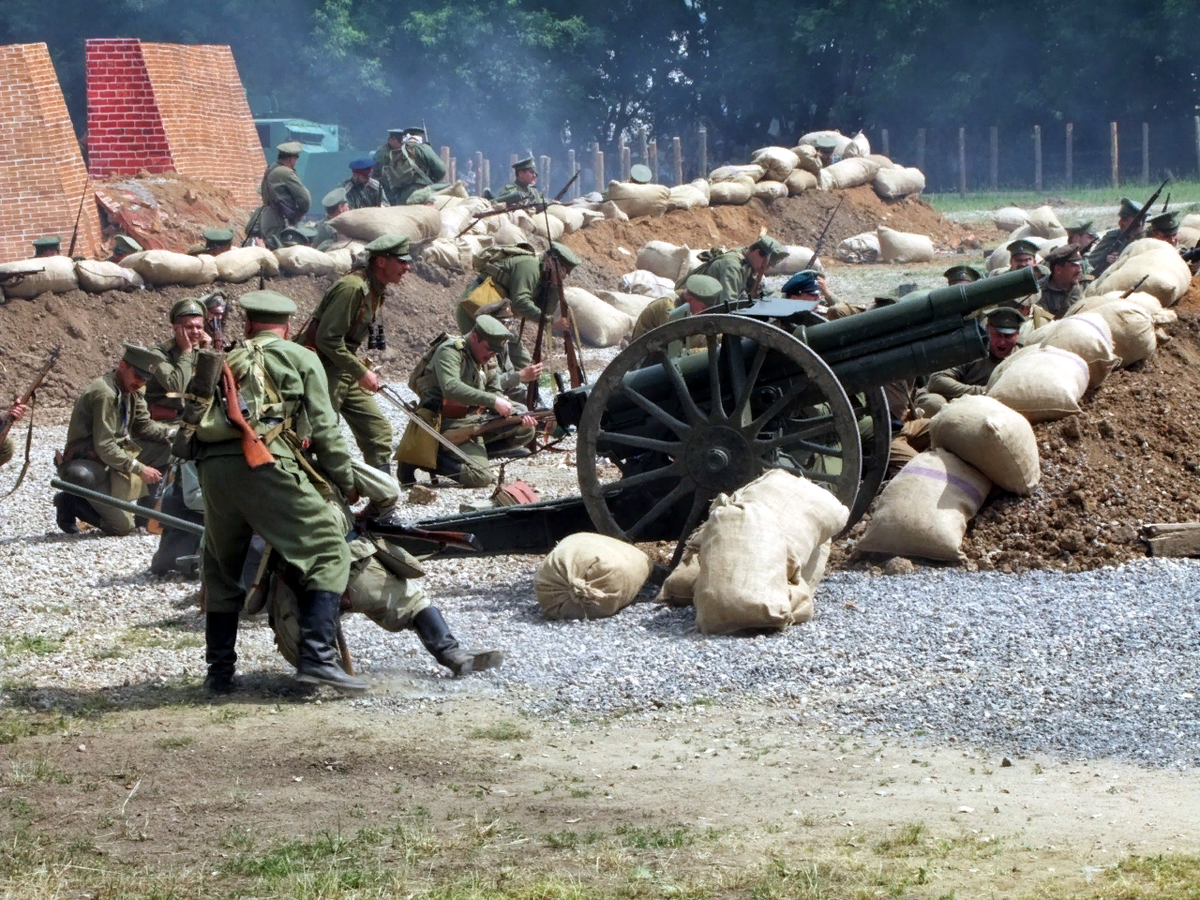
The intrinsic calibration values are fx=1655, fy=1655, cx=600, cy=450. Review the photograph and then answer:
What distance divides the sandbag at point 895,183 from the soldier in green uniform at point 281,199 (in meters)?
10.5

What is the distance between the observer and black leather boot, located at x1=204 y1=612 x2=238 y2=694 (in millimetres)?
5969

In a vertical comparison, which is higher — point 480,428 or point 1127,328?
point 1127,328

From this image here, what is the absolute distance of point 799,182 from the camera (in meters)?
24.3

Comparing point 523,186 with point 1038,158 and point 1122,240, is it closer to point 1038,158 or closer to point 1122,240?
point 1122,240

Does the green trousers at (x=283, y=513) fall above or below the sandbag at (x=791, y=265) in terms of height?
above

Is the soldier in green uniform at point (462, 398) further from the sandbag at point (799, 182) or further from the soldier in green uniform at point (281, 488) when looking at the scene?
the sandbag at point (799, 182)

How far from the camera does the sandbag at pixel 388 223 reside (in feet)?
58.2

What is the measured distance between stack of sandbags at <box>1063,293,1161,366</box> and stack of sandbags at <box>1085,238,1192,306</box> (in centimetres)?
86

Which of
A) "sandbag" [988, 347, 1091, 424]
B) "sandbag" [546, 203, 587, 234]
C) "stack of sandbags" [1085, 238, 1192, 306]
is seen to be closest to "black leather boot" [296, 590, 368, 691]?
"sandbag" [988, 347, 1091, 424]

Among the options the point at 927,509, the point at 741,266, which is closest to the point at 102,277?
the point at 741,266

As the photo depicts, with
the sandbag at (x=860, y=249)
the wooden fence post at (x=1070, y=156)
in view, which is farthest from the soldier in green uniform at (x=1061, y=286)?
the wooden fence post at (x=1070, y=156)

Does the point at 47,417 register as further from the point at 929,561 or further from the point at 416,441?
the point at 929,561

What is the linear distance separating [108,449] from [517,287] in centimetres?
397

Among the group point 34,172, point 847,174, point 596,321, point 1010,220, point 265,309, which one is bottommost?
point 596,321
